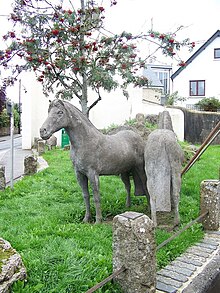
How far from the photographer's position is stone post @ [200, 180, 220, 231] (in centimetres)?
600

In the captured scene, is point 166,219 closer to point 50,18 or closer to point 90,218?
point 90,218

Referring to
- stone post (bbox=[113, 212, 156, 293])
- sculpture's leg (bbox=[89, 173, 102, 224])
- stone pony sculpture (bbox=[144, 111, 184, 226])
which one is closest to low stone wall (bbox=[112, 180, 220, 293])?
stone post (bbox=[113, 212, 156, 293])

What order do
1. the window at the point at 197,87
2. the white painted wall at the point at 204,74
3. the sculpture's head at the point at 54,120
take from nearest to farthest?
the sculpture's head at the point at 54,120, the white painted wall at the point at 204,74, the window at the point at 197,87

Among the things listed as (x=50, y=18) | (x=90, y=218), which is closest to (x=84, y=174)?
(x=90, y=218)

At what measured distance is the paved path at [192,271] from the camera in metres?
4.07

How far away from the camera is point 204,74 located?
31.0 meters

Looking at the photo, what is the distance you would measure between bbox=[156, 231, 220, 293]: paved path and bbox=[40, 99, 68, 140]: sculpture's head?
2.60 meters

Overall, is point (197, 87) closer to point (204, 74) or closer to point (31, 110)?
point (204, 74)

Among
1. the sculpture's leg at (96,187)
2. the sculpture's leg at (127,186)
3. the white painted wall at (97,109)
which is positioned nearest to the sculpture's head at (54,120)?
the sculpture's leg at (96,187)

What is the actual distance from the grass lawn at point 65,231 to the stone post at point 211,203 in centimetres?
22

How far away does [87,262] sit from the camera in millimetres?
4199

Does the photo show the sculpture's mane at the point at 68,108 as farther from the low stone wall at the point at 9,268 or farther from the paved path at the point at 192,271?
the paved path at the point at 192,271

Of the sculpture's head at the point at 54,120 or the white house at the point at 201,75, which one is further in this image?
the white house at the point at 201,75

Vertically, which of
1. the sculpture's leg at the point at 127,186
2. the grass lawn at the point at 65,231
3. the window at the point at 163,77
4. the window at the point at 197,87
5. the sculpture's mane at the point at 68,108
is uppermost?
the window at the point at 163,77
